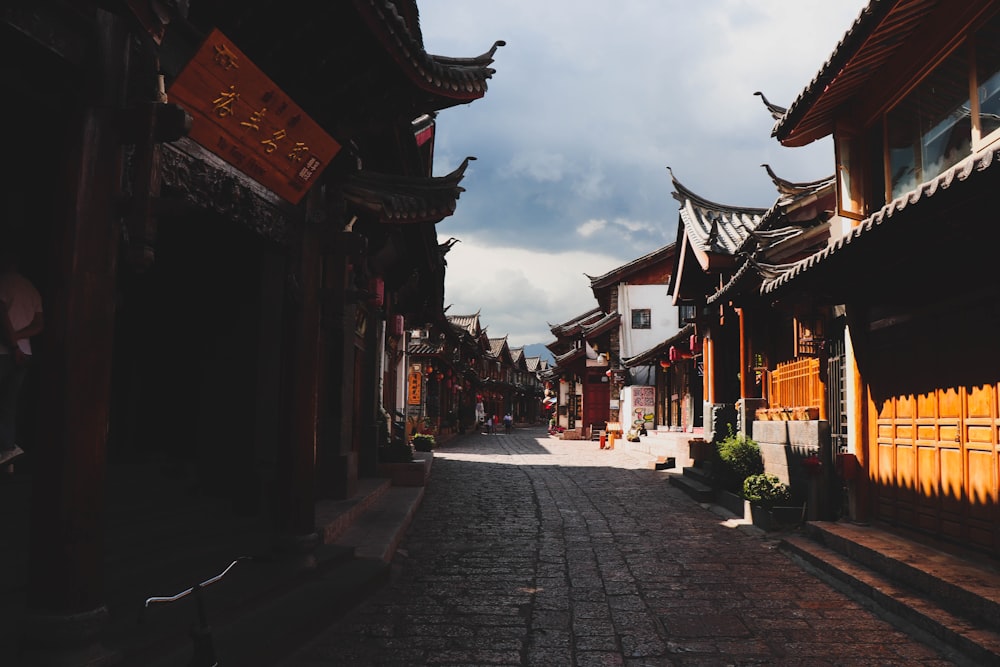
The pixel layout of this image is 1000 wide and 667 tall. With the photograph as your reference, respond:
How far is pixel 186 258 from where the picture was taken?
7.99 meters

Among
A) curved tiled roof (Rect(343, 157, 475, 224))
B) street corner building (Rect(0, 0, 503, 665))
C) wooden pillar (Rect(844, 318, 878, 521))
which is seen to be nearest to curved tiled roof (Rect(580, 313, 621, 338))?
street corner building (Rect(0, 0, 503, 665))

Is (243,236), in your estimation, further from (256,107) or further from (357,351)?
(357,351)

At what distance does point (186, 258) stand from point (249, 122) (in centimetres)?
297

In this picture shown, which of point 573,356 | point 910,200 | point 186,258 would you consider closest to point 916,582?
point 910,200

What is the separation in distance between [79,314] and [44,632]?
1.56 meters

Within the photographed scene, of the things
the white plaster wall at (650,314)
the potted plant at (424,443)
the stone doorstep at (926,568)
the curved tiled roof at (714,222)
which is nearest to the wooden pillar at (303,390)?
the stone doorstep at (926,568)

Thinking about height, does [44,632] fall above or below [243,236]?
below

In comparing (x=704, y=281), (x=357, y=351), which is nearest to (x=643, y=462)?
(x=704, y=281)

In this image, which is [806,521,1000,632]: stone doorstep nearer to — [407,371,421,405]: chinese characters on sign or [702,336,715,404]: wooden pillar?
[702,336,715,404]: wooden pillar

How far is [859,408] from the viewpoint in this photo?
30.2 ft

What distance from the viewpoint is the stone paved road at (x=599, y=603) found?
200 inches

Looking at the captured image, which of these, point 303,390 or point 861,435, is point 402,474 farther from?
point 861,435

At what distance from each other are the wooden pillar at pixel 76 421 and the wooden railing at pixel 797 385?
914 centimetres

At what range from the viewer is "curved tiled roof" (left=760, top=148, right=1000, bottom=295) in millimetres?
5141
